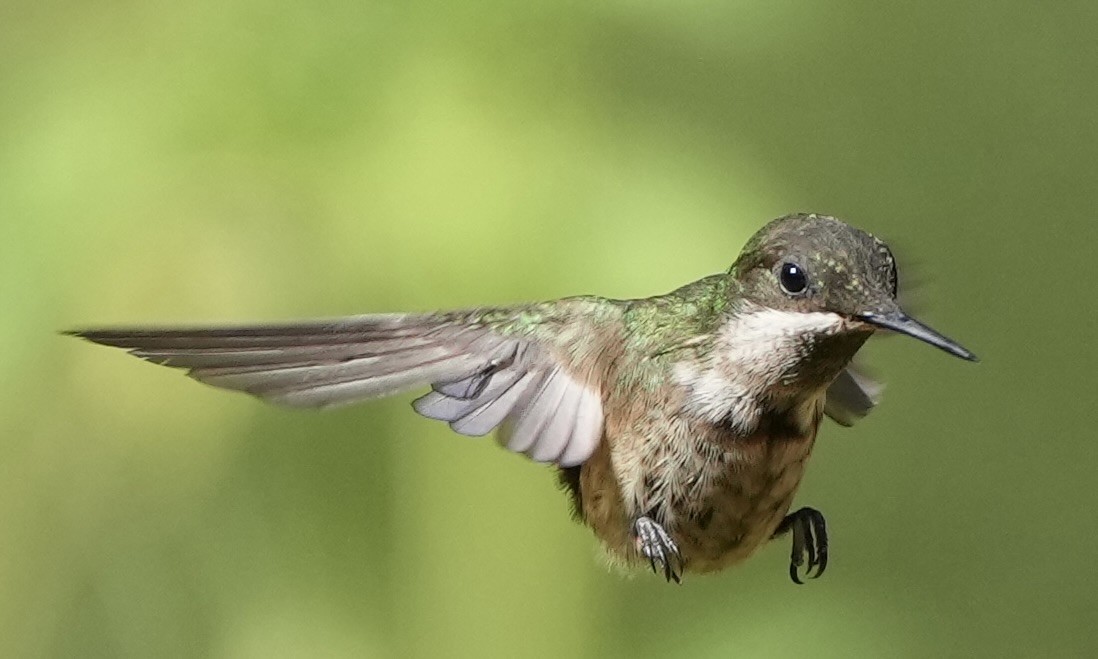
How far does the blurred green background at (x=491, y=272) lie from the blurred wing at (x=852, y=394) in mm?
378

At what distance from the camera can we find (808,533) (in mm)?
906

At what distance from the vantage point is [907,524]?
4.60ft

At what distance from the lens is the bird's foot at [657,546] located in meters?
0.72

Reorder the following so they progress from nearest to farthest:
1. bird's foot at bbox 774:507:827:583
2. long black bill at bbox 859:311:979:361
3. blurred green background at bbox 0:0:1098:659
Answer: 1. long black bill at bbox 859:311:979:361
2. bird's foot at bbox 774:507:827:583
3. blurred green background at bbox 0:0:1098:659

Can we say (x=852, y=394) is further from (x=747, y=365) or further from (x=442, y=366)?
(x=442, y=366)

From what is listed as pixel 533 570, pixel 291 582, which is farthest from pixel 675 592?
pixel 291 582

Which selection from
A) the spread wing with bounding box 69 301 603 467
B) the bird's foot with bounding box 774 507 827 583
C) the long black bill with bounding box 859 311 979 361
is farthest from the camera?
the bird's foot with bounding box 774 507 827 583

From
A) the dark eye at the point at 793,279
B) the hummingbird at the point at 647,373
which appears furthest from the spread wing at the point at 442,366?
the dark eye at the point at 793,279

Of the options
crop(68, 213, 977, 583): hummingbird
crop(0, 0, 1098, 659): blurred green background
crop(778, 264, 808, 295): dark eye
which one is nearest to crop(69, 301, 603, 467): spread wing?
crop(68, 213, 977, 583): hummingbird

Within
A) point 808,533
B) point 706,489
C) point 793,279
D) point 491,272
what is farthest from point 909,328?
point 491,272

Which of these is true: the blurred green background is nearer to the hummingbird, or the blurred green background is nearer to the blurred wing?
the blurred wing

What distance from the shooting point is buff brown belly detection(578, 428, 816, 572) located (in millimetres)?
730

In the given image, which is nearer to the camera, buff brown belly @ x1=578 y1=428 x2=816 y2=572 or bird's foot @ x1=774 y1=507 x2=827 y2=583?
buff brown belly @ x1=578 y1=428 x2=816 y2=572

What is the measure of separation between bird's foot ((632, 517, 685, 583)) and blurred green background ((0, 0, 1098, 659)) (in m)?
0.59
